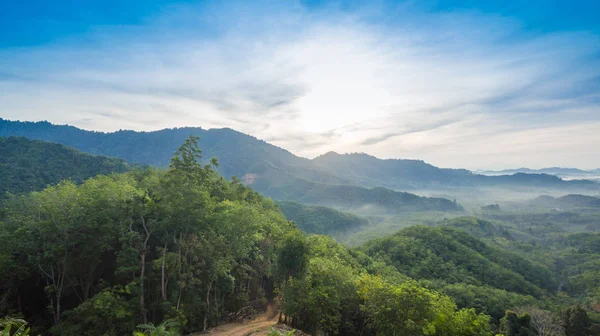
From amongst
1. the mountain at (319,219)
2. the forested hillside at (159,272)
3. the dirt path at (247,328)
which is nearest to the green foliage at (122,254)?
the forested hillside at (159,272)

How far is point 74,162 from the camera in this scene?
97938 millimetres

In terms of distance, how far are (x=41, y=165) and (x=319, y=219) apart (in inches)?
4251

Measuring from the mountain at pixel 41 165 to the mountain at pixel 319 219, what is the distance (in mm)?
75369

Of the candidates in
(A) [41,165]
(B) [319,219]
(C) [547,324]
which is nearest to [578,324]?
(C) [547,324]

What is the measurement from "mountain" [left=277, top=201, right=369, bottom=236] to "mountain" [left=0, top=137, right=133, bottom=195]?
75369mm

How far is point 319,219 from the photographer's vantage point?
138000mm

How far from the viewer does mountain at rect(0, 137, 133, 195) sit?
7550 centimetres

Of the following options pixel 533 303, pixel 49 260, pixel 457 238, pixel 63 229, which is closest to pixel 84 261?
pixel 49 260

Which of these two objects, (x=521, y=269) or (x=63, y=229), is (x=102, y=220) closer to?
(x=63, y=229)

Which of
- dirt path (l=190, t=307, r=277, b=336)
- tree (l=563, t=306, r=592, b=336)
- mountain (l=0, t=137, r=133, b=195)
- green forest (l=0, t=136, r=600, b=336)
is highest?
mountain (l=0, t=137, r=133, b=195)

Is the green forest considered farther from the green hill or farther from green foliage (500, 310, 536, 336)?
the green hill

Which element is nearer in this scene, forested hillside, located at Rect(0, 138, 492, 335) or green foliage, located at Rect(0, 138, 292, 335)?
forested hillside, located at Rect(0, 138, 492, 335)

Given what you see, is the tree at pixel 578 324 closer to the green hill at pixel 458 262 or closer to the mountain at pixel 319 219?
the green hill at pixel 458 262

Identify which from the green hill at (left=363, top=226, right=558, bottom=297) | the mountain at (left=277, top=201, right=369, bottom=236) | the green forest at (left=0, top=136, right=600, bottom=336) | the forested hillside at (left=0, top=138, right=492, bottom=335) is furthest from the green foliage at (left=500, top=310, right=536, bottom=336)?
the mountain at (left=277, top=201, right=369, bottom=236)
